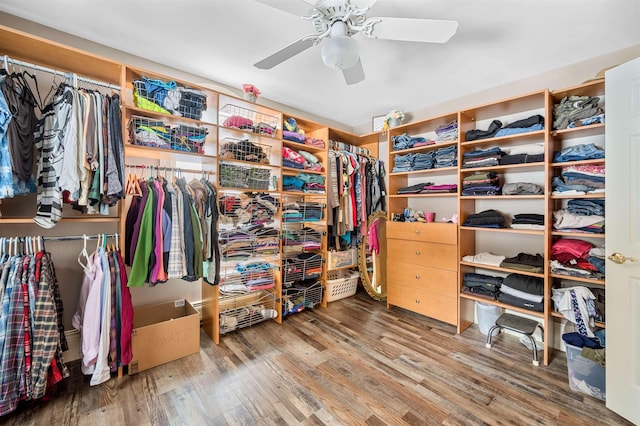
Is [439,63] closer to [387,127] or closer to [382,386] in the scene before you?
[387,127]

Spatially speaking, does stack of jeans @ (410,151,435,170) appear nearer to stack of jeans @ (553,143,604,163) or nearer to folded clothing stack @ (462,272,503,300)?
stack of jeans @ (553,143,604,163)

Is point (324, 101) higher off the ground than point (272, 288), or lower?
higher

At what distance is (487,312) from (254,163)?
2.68 metres

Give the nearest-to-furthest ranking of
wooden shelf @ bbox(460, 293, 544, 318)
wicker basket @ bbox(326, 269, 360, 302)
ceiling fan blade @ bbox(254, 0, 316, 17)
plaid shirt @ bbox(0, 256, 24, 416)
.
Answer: ceiling fan blade @ bbox(254, 0, 316, 17), plaid shirt @ bbox(0, 256, 24, 416), wooden shelf @ bbox(460, 293, 544, 318), wicker basket @ bbox(326, 269, 360, 302)

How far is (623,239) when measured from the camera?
5.15 ft

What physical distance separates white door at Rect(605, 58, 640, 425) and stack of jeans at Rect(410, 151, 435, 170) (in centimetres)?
142

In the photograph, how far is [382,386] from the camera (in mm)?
1853

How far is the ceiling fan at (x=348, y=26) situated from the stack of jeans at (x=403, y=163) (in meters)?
1.68

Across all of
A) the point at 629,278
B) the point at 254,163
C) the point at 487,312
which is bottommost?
the point at 487,312

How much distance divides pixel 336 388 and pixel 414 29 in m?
2.29

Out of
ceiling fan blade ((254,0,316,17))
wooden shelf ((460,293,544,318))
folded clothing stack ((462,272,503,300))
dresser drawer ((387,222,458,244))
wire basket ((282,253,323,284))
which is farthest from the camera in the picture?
wire basket ((282,253,323,284))

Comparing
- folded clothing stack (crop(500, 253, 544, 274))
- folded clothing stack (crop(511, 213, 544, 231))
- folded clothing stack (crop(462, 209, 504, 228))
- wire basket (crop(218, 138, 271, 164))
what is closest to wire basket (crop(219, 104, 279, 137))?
wire basket (crop(218, 138, 271, 164))

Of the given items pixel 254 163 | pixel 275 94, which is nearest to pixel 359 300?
pixel 254 163

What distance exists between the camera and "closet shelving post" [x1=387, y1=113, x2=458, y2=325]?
2.72 meters
